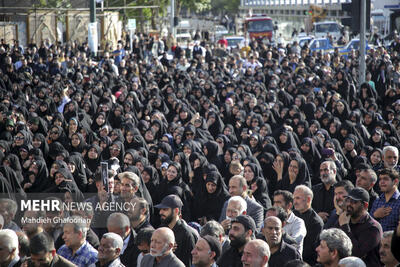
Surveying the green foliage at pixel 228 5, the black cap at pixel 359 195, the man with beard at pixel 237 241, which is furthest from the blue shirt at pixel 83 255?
the green foliage at pixel 228 5

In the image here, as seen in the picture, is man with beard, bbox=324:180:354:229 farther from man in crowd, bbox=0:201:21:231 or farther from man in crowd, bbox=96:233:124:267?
man in crowd, bbox=0:201:21:231

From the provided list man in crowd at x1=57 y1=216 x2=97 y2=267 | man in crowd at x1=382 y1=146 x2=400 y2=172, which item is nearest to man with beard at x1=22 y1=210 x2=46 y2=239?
man in crowd at x1=57 y1=216 x2=97 y2=267

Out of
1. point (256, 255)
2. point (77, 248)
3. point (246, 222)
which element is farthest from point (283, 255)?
point (77, 248)

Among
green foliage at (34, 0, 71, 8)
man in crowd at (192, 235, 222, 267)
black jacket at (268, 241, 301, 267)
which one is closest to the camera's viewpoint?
man in crowd at (192, 235, 222, 267)

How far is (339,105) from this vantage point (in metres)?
14.1

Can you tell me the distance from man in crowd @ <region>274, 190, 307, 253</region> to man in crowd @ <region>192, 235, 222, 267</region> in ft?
3.68

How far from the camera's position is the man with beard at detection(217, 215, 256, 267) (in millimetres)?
5840

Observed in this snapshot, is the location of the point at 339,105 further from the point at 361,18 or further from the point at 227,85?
the point at 227,85

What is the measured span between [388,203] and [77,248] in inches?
118

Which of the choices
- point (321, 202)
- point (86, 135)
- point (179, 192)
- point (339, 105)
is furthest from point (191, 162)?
point (339, 105)

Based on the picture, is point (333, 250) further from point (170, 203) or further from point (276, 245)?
point (170, 203)

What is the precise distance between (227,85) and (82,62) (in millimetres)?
5991

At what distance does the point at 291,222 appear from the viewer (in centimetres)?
666

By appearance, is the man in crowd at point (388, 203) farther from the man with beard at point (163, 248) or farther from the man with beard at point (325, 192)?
the man with beard at point (163, 248)
